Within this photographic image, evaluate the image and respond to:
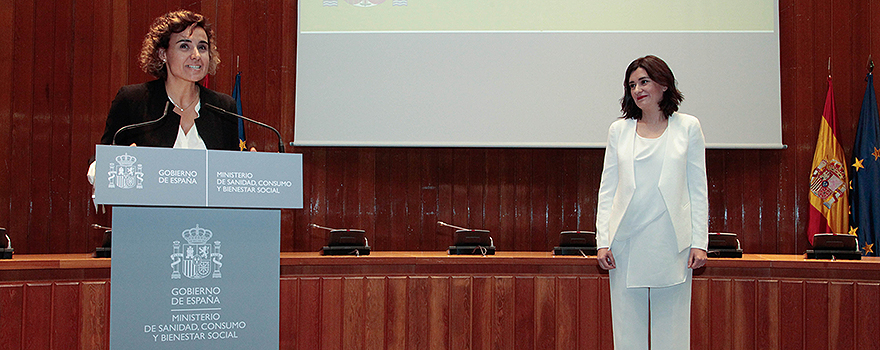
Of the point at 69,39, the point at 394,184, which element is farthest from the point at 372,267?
the point at 69,39

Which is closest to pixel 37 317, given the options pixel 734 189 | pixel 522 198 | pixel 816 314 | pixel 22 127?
pixel 22 127

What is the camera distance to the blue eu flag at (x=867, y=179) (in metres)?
4.75

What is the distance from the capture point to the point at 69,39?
4902 mm

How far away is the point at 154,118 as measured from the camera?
233cm

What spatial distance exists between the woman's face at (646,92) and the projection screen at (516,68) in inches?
82.8

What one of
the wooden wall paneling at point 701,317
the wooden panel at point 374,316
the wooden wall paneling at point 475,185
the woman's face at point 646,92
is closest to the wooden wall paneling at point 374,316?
the wooden panel at point 374,316

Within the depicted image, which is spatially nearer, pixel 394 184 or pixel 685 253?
pixel 685 253

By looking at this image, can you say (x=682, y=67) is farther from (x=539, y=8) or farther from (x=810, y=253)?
(x=810, y=253)

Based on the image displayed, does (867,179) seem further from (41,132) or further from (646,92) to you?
(41,132)

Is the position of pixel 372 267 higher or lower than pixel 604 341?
higher

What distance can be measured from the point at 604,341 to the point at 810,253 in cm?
139

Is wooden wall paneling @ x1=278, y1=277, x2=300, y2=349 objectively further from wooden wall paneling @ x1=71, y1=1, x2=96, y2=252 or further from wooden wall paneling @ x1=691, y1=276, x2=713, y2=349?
wooden wall paneling @ x1=691, y1=276, x2=713, y2=349

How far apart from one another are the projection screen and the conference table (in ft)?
3.98

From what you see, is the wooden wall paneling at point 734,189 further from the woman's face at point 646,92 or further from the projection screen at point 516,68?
the woman's face at point 646,92
